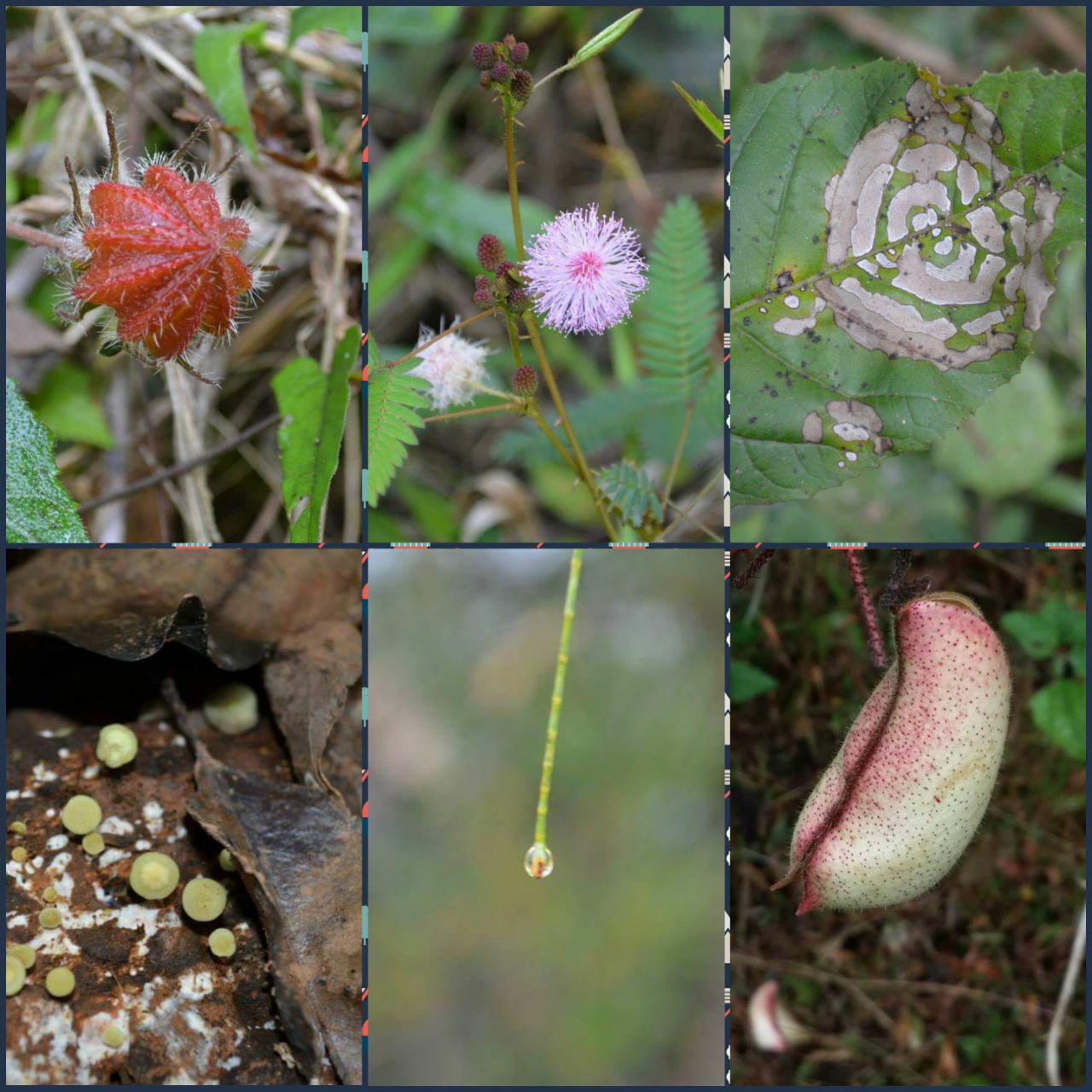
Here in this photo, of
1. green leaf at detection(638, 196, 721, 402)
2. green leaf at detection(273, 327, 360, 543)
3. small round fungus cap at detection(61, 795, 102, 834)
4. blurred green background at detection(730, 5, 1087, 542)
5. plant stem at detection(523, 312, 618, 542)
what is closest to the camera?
plant stem at detection(523, 312, 618, 542)

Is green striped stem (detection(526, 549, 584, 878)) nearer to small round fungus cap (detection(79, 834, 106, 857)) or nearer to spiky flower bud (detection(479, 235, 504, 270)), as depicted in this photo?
spiky flower bud (detection(479, 235, 504, 270))

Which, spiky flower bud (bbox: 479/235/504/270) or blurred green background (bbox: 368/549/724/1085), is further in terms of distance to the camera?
blurred green background (bbox: 368/549/724/1085)

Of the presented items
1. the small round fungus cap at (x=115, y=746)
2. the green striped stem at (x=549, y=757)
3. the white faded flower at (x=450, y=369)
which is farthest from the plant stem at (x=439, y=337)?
the small round fungus cap at (x=115, y=746)


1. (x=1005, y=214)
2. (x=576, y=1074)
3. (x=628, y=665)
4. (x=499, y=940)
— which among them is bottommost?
(x=576, y=1074)

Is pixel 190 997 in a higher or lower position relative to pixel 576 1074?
higher

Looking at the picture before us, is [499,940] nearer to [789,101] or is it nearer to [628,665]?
[628,665]

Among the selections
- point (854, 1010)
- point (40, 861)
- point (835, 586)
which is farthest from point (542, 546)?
point (854, 1010)

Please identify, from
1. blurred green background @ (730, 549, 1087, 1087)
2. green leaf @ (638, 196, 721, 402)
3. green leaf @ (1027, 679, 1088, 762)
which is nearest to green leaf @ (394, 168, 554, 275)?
green leaf @ (638, 196, 721, 402)
